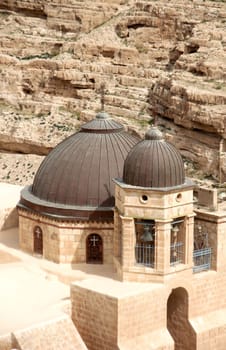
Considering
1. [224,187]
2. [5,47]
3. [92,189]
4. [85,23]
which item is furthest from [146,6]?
[92,189]

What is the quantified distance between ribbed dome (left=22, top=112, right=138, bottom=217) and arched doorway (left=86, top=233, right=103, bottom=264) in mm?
795

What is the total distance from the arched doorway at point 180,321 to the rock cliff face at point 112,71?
62.9 feet

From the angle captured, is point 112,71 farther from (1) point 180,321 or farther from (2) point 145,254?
(2) point 145,254

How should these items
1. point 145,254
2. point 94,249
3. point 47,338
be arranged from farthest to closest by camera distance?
1. point 94,249
2. point 145,254
3. point 47,338

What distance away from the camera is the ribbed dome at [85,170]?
88.6 ft

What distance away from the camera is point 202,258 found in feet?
86.5

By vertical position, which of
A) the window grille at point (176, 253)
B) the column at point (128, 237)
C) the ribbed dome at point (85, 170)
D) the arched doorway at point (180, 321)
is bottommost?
the arched doorway at point (180, 321)

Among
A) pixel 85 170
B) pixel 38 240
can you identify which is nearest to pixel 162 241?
pixel 85 170

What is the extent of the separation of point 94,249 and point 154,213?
11.0ft

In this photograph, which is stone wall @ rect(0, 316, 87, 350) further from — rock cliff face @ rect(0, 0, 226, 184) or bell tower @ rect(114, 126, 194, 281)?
rock cliff face @ rect(0, 0, 226, 184)

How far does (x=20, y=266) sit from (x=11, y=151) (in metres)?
28.9

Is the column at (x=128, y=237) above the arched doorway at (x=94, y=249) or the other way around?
above

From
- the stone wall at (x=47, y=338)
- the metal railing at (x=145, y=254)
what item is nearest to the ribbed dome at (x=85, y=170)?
the metal railing at (x=145, y=254)

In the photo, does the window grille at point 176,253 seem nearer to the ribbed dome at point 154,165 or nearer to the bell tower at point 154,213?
the bell tower at point 154,213
